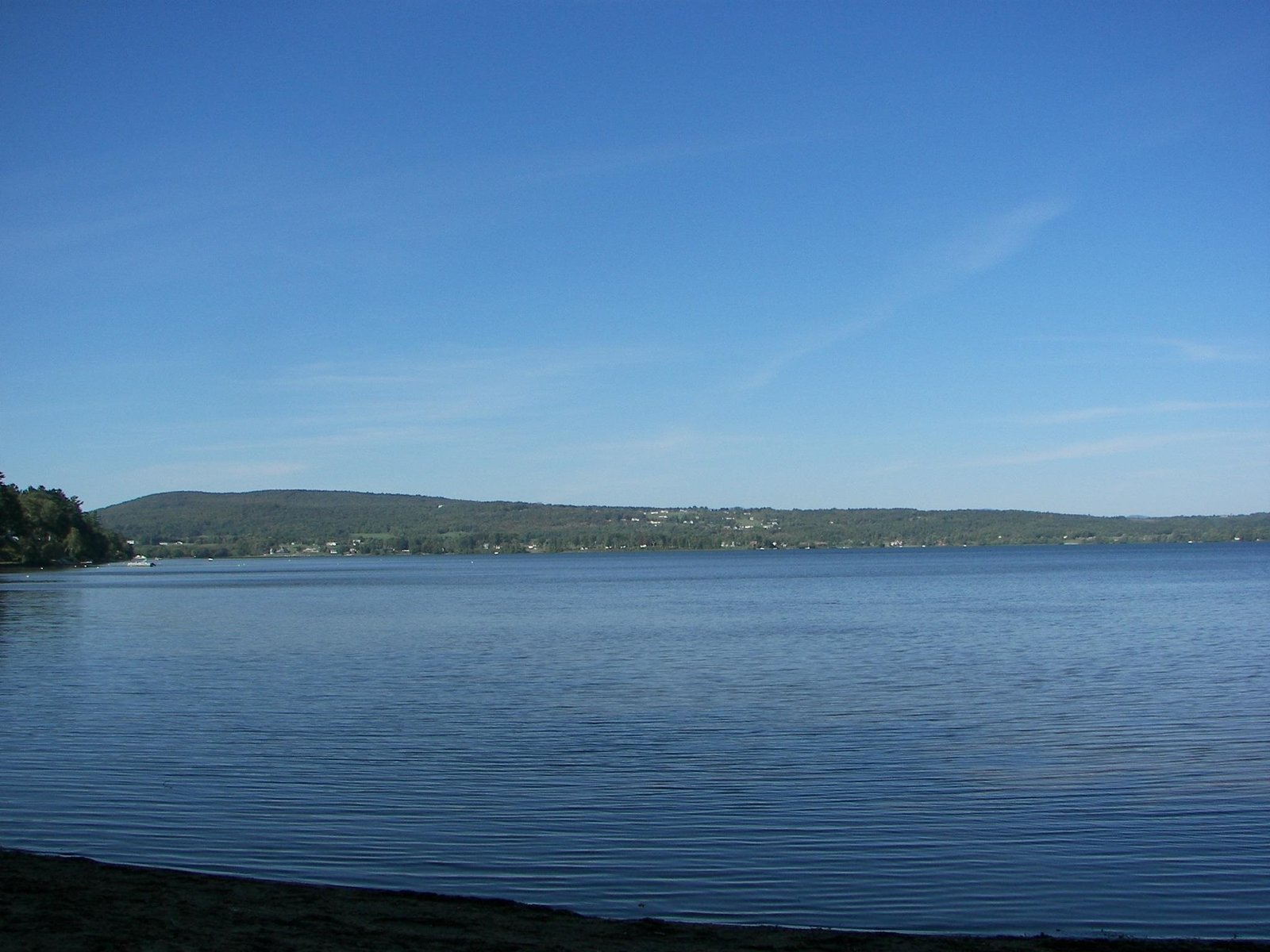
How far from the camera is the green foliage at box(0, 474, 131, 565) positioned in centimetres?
10866

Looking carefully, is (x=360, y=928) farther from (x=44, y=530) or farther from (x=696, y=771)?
(x=44, y=530)

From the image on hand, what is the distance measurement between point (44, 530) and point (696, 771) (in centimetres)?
12778

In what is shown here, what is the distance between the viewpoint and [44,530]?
4931 inches

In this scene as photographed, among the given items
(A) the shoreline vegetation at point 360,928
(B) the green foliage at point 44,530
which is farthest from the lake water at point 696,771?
(B) the green foliage at point 44,530

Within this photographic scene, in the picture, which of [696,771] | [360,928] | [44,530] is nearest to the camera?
[360,928]

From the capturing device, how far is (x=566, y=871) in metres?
10.1

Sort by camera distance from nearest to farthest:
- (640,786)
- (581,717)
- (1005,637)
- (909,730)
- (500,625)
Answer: (640,786)
(909,730)
(581,717)
(1005,637)
(500,625)

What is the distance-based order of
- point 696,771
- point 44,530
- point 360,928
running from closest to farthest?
point 360,928, point 696,771, point 44,530

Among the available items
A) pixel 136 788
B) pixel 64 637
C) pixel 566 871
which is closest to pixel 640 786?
pixel 566 871

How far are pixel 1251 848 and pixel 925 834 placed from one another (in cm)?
287

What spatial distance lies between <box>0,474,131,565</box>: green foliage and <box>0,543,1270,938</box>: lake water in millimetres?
84230

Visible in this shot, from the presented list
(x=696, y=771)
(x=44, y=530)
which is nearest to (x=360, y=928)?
(x=696, y=771)

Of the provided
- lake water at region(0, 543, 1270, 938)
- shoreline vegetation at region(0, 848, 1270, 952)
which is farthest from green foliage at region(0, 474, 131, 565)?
shoreline vegetation at region(0, 848, 1270, 952)

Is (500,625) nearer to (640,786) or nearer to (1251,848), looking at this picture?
(640,786)
